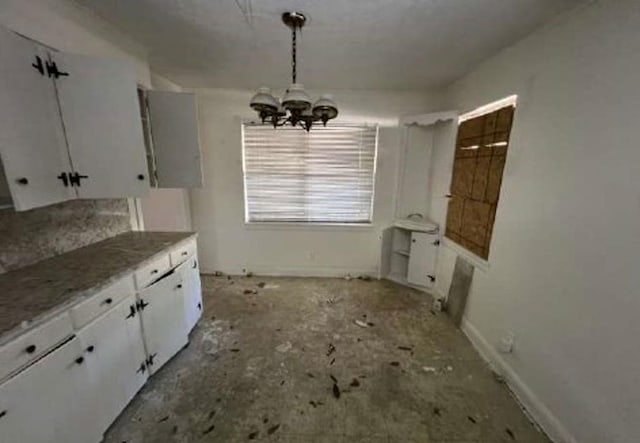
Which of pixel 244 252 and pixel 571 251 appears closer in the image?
pixel 571 251

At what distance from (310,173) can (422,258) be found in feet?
5.99

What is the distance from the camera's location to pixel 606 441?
4.45 ft

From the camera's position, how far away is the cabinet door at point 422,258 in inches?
131

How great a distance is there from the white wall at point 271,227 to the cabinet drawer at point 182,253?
55.0 inches

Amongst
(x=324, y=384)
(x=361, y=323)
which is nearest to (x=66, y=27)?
(x=324, y=384)

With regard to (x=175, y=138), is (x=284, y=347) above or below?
below

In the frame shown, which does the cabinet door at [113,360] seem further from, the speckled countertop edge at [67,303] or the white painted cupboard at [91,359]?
the speckled countertop edge at [67,303]

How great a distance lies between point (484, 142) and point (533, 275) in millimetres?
1247

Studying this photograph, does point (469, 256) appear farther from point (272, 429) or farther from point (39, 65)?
point (39, 65)

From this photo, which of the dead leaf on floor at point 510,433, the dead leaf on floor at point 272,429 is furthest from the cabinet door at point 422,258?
the dead leaf on floor at point 272,429

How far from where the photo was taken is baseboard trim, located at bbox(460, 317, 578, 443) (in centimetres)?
160

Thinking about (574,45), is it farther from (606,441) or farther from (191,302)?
(191,302)

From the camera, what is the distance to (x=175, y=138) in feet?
7.61

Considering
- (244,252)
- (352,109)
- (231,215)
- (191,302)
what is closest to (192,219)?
(231,215)
